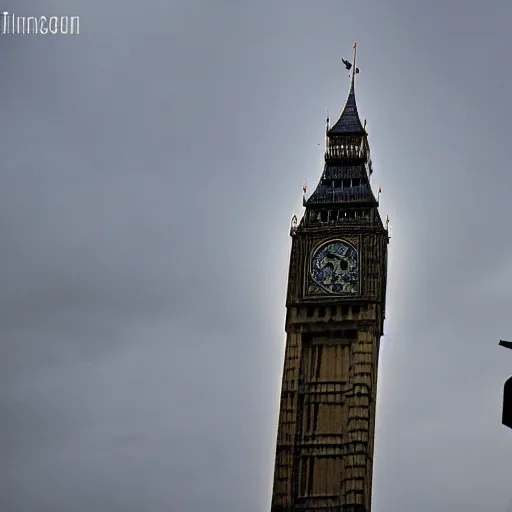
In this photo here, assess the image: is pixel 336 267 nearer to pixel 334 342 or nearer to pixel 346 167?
pixel 334 342

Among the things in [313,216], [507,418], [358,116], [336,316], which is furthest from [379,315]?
[507,418]

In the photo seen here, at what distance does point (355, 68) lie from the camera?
6594 centimetres

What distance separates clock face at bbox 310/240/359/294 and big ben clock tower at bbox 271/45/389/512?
5cm

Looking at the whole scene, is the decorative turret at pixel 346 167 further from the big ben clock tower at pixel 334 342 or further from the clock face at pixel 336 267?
the clock face at pixel 336 267

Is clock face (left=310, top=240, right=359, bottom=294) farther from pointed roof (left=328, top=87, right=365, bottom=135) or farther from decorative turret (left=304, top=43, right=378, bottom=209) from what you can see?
pointed roof (left=328, top=87, right=365, bottom=135)

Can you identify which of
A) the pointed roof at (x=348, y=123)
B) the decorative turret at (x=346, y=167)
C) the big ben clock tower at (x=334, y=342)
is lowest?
the big ben clock tower at (x=334, y=342)

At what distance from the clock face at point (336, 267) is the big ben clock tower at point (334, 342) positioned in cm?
5

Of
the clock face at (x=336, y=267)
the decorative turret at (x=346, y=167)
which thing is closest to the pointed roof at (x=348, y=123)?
the decorative turret at (x=346, y=167)

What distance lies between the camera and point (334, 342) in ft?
187

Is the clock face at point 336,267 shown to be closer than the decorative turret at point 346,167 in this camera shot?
Yes

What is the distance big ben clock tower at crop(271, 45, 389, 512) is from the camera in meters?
53.4

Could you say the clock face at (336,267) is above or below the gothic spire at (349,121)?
below

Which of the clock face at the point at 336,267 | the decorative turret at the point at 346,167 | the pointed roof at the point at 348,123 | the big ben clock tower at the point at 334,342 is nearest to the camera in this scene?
the big ben clock tower at the point at 334,342

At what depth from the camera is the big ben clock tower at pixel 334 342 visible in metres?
53.4
